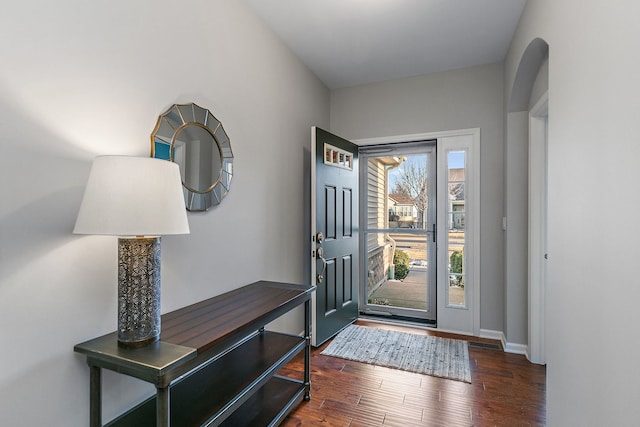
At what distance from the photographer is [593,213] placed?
1.17 meters

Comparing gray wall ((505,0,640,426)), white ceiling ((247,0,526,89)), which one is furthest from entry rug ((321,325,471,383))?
white ceiling ((247,0,526,89))

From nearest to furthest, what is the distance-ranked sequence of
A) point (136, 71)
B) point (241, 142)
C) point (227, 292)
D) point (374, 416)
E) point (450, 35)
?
point (136, 71), point (374, 416), point (227, 292), point (241, 142), point (450, 35)

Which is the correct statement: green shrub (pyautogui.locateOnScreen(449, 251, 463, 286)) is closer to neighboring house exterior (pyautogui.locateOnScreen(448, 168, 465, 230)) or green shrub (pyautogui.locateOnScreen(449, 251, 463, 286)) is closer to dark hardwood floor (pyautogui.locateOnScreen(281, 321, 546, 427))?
→ neighboring house exterior (pyautogui.locateOnScreen(448, 168, 465, 230))

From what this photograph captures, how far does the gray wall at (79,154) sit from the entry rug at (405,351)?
4.29ft

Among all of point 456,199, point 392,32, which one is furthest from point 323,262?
point 392,32

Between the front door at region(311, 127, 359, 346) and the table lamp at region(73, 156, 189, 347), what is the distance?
67.0 inches

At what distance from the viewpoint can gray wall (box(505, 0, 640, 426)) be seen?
0.93m

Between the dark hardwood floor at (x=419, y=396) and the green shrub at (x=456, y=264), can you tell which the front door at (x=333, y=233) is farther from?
the green shrub at (x=456, y=264)

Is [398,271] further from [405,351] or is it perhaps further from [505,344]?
[505,344]

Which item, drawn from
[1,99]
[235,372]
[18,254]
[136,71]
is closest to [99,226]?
[18,254]

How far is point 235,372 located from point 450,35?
294cm

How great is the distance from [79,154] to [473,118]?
3.26 metres

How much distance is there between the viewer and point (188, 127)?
1.78 metres

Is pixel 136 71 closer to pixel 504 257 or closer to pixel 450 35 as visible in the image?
pixel 450 35
